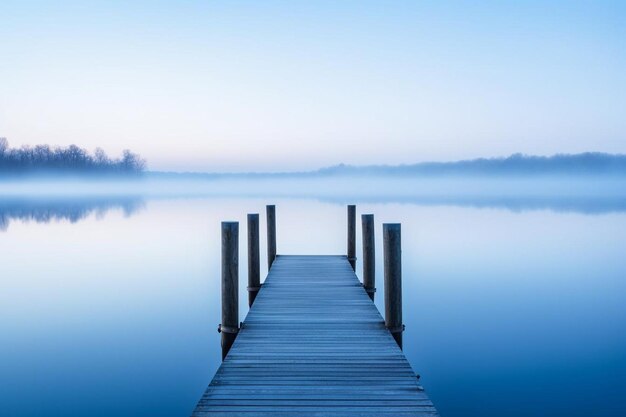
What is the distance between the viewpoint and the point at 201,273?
17.9m

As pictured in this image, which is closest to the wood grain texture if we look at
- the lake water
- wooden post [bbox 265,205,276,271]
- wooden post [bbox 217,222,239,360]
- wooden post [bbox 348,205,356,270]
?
wooden post [bbox 217,222,239,360]

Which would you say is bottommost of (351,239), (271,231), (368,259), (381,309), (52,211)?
(381,309)

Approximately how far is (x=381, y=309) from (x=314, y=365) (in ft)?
25.6

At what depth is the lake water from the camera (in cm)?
774

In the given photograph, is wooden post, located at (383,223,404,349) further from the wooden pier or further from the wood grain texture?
the wood grain texture

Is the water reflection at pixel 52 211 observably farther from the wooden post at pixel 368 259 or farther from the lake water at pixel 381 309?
the wooden post at pixel 368 259

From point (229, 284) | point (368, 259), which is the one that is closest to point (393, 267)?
point (229, 284)

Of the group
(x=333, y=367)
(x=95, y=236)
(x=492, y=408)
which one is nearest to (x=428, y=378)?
(x=492, y=408)

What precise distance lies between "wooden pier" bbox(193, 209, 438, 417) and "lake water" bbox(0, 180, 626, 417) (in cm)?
233

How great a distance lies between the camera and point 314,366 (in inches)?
190

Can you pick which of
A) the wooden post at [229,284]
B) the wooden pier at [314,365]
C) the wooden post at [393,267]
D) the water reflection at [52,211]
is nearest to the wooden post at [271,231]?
the wooden pier at [314,365]

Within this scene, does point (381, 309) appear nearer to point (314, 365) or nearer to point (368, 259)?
point (368, 259)

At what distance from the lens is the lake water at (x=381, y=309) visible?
774 centimetres

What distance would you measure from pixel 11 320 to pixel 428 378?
31.5 ft
